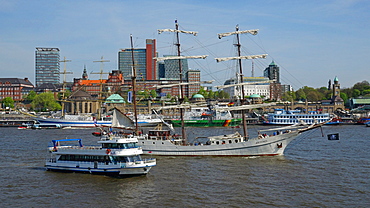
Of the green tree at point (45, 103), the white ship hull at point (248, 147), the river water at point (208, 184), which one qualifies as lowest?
the river water at point (208, 184)

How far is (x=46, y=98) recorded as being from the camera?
7338 inches

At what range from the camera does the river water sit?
30.5 meters

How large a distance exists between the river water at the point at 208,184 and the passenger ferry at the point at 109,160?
0.91m

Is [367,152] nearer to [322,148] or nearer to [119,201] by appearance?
[322,148]

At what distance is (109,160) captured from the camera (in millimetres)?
39250

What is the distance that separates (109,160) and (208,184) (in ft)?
34.4

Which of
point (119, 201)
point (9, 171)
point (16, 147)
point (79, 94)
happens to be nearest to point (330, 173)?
point (119, 201)

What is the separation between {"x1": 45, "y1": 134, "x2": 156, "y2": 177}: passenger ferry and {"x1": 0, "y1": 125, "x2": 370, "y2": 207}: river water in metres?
0.91

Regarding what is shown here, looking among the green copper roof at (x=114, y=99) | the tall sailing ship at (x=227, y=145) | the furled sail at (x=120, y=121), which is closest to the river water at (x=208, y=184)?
the tall sailing ship at (x=227, y=145)

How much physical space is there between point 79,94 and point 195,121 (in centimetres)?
6841

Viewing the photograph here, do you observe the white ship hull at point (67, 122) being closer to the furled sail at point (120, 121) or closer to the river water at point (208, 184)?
the furled sail at point (120, 121)

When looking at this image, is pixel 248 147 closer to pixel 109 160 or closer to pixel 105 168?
pixel 109 160

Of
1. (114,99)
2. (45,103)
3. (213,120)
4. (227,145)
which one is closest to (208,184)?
(227,145)

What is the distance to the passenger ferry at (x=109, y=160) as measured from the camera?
3850cm
